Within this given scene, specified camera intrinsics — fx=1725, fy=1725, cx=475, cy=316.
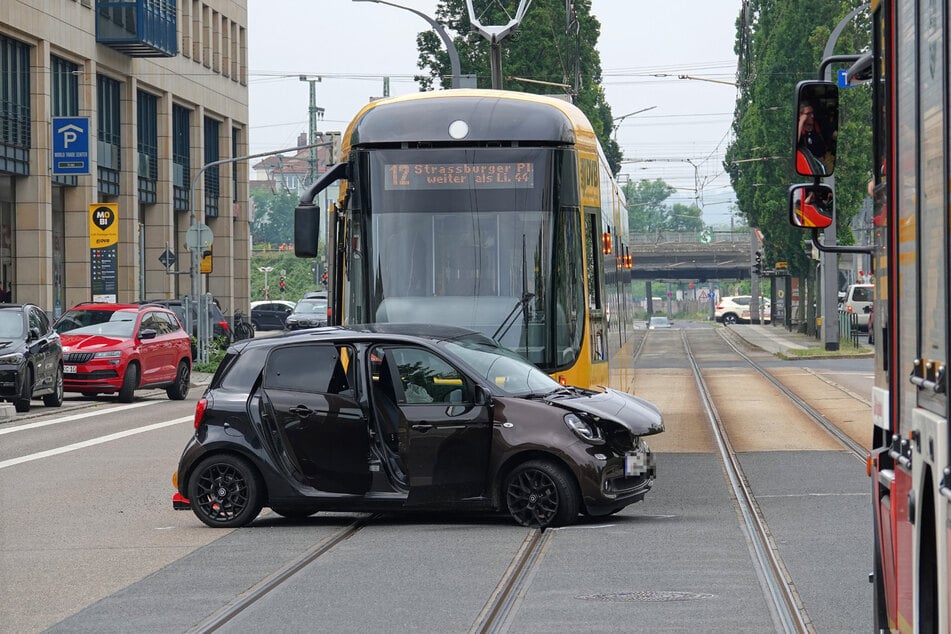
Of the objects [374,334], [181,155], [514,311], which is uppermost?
[181,155]

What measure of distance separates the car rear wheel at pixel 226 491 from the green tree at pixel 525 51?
43.8m

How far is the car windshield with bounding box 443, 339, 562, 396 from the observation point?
1215 centimetres

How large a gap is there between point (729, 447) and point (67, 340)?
527 inches

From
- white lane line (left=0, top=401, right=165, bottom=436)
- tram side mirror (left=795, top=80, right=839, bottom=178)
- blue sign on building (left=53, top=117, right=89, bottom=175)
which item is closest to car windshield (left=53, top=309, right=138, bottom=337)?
white lane line (left=0, top=401, right=165, bottom=436)

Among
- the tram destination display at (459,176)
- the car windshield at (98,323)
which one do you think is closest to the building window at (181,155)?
the car windshield at (98,323)

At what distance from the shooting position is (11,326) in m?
25.0

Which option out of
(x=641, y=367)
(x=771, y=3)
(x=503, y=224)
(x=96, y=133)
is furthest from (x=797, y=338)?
(x=503, y=224)

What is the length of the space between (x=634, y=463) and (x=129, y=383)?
1726 cm

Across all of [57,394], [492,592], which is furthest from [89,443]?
[492,592]

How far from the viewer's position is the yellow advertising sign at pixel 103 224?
34.3m

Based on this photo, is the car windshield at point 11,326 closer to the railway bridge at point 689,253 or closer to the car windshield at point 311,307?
the car windshield at point 311,307

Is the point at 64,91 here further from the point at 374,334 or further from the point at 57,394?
the point at 374,334

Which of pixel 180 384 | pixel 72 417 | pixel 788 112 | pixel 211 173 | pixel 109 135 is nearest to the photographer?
pixel 72 417

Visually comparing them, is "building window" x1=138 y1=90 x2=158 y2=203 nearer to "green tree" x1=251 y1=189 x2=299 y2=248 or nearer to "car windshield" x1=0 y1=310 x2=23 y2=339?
"car windshield" x1=0 y1=310 x2=23 y2=339
